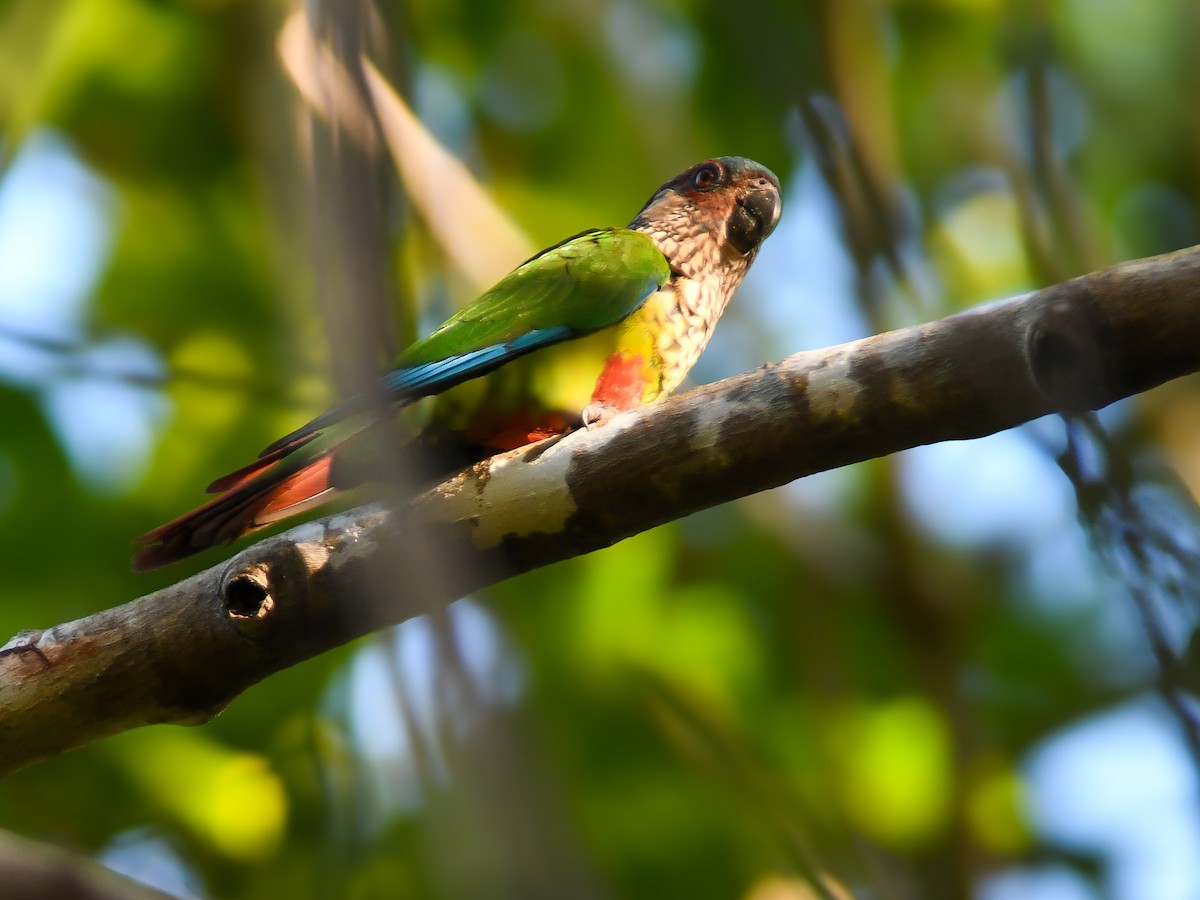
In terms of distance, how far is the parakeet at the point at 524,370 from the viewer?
358 cm

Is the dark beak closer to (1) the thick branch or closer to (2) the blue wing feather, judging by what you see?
(2) the blue wing feather

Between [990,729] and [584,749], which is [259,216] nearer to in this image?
[584,749]

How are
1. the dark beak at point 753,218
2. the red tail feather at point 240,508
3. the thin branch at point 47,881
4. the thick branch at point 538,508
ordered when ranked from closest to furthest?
the thin branch at point 47,881 → the thick branch at point 538,508 → the red tail feather at point 240,508 → the dark beak at point 753,218

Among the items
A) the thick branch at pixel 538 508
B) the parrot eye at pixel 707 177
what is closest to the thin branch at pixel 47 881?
the thick branch at pixel 538 508

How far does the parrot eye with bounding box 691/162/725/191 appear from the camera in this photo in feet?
16.0

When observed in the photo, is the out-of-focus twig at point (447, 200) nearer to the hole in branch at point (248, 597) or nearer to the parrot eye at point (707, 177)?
the parrot eye at point (707, 177)

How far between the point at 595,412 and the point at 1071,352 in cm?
165

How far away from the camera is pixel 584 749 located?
19.4 ft

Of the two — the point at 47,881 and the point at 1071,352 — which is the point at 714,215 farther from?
the point at 47,881

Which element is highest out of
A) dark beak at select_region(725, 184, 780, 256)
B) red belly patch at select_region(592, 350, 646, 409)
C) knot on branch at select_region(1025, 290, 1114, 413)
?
dark beak at select_region(725, 184, 780, 256)

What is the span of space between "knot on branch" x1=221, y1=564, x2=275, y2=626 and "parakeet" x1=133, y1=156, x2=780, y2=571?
0.57 meters

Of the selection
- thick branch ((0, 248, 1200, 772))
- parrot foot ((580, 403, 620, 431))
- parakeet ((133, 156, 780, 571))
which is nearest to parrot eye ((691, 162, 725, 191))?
parakeet ((133, 156, 780, 571))

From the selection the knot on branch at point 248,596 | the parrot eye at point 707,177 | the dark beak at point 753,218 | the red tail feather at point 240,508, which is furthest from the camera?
the parrot eye at point 707,177

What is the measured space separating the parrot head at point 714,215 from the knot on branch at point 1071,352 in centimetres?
220
